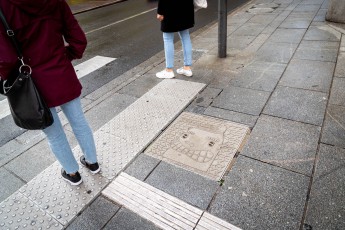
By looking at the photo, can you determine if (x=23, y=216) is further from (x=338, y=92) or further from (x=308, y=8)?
(x=308, y=8)

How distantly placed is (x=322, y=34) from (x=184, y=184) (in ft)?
18.2

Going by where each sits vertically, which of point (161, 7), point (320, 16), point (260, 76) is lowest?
point (260, 76)

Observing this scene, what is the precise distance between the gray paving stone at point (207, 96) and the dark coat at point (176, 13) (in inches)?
42.6

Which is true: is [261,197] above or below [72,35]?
below

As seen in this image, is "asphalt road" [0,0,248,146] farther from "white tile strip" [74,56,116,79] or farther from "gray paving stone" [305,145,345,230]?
"gray paving stone" [305,145,345,230]

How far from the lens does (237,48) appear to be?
5.88m

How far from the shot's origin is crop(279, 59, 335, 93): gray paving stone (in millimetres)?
4035

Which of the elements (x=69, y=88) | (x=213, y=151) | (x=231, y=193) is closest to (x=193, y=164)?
(x=213, y=151)

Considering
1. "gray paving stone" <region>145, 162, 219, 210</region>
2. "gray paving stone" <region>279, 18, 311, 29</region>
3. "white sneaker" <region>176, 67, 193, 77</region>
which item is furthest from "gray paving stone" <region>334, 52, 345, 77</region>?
"gray paving stone" <region>145, 162, 219, 210</region>

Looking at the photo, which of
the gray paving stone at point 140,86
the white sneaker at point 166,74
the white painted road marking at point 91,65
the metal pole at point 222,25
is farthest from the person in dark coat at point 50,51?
the metal pole at point 222,25

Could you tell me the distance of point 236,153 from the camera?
2867mm

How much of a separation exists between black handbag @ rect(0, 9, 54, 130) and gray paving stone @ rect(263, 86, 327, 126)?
2696mm

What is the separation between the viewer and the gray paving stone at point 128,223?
2.20 meters

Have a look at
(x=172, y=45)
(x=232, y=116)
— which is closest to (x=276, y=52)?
(x=172, y=45)
